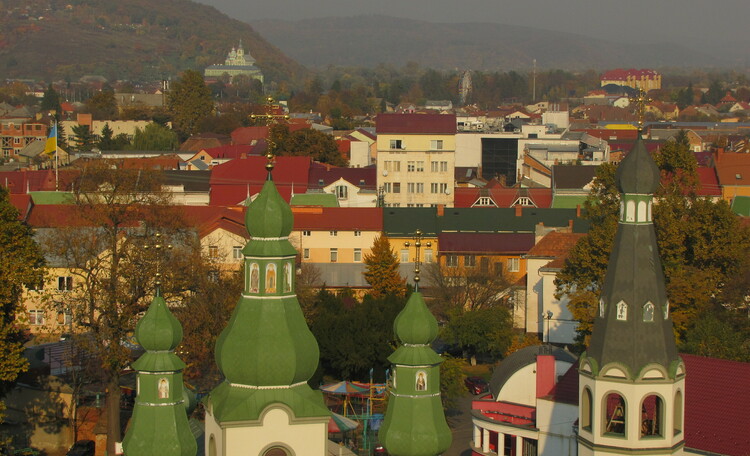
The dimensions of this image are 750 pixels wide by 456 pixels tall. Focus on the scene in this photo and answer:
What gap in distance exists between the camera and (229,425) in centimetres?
2167

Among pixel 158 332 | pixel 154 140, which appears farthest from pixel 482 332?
pixel 154 140

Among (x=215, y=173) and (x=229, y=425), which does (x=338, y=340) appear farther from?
(x=215, y=173)

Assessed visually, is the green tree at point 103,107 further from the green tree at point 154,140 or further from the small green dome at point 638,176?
the small green dome at point 638,176

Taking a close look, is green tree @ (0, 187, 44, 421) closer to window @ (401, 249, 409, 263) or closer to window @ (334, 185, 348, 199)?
window @ (401, 249, 409, 263)

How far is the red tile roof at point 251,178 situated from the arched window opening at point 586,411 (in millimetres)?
50059

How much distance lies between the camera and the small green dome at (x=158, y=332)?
24.3 metres

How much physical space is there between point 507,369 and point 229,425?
54.1 ft

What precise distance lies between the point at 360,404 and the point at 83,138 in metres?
89.0

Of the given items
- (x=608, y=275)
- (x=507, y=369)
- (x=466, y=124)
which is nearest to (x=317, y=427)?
(x=608, y=275)

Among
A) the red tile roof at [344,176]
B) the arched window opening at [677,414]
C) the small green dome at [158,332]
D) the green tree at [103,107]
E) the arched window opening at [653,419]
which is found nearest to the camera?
the arched window opening at [653,419]

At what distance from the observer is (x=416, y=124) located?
77.9 metres


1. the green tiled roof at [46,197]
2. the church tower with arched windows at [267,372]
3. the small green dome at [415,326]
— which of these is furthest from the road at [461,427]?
the green tiled roof at [46,197]

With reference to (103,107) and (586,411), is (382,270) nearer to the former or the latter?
(586,411)

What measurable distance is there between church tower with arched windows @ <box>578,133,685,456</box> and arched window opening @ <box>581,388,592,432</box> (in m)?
0.17
